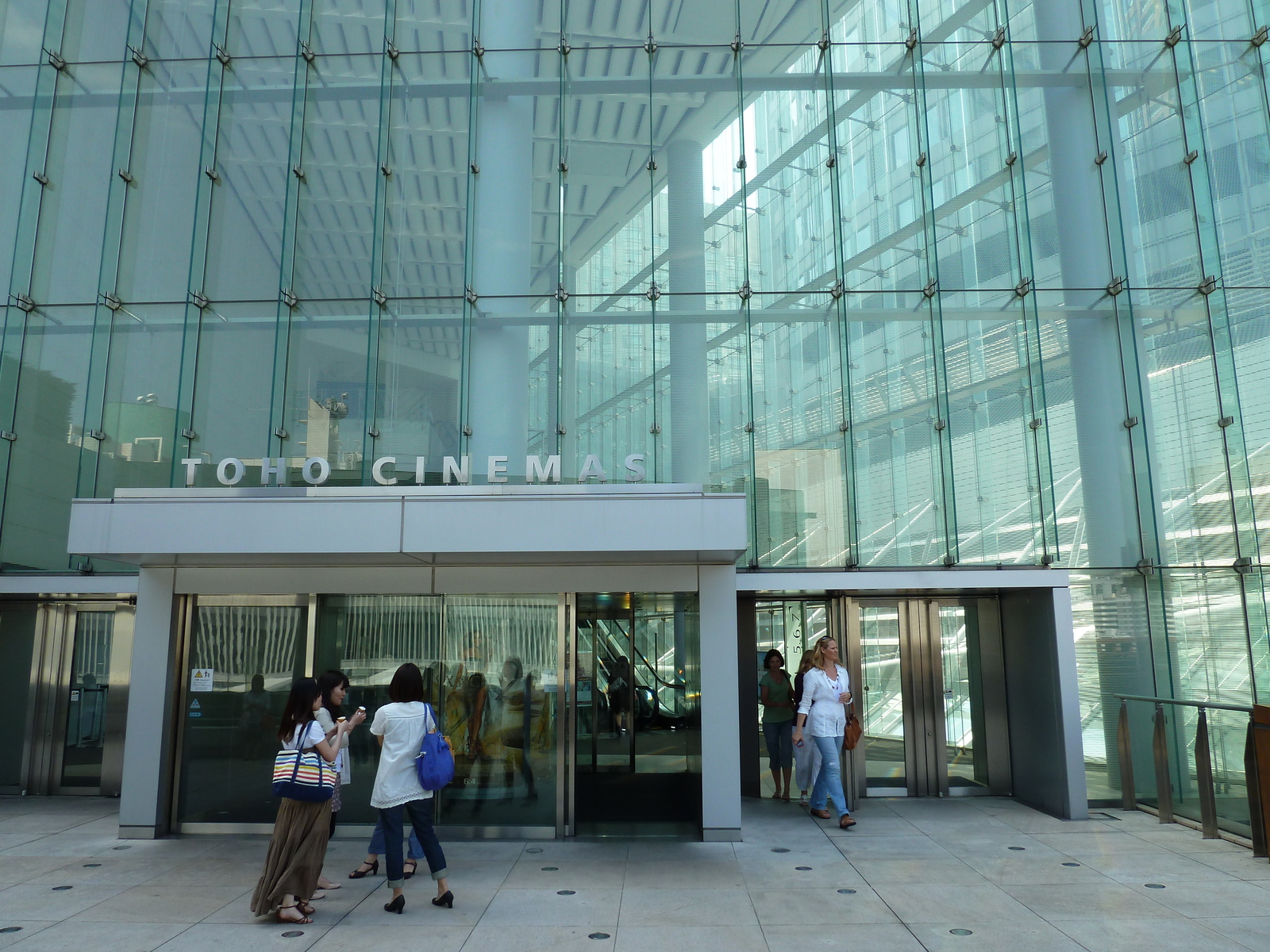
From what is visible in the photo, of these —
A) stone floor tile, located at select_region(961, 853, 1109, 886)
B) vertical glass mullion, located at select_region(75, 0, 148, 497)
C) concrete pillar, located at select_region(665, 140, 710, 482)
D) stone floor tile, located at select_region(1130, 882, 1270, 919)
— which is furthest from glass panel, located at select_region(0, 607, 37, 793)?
stone floor tile, located at select_region(1130, 882, 1270, 919)

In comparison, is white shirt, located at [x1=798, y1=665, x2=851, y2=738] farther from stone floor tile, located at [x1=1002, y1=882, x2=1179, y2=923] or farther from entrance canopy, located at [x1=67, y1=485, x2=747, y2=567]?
entrance canopy, located at [x1=67, y1=485, x2=747, y2=567]

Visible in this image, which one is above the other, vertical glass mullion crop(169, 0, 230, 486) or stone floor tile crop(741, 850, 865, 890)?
vertical glass mullion crop(169, 0, 230, 486)

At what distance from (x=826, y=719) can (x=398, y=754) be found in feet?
15.4

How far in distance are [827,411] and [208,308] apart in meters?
8.04

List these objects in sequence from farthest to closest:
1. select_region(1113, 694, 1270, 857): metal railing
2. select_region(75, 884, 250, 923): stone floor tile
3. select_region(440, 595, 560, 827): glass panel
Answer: select_region(440, 595, 560, 827): glass panel < select_region(1113, 694, 1270, 857): metal railing < select_region(75, 884, 250, 923): stone floor tile

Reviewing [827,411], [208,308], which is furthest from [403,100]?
[827,411]

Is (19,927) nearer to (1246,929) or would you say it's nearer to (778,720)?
(778,720)

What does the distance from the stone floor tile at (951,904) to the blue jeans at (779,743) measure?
3702 mm

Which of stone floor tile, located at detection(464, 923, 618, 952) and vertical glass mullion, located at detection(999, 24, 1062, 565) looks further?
vertical glass mullion, located at detection(999, 24, 1062, 565)

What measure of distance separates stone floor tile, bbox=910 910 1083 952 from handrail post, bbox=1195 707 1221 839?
3.63m

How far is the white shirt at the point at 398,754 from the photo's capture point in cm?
653

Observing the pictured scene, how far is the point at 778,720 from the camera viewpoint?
11.0 metres

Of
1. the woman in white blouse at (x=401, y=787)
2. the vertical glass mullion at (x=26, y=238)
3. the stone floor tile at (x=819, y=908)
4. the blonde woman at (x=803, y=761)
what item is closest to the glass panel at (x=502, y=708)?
the woman in white blouse at (x=401, y=787)

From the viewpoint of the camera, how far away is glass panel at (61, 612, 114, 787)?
1171cm
